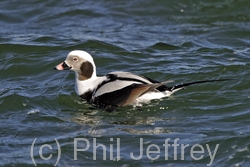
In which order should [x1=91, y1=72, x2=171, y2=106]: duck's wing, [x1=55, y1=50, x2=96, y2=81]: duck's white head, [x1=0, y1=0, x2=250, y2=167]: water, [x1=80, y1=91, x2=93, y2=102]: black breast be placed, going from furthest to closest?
[x1=55, y1=50, x2=96, y2=81]: duck's white head < [x1=80, y1=91, x2=93, y2=102]: black breast < [x1=91, y1=72, x2=171, y2=106]: duck's wing < [x1=0, y1=0, x2=250, y2=167]: water

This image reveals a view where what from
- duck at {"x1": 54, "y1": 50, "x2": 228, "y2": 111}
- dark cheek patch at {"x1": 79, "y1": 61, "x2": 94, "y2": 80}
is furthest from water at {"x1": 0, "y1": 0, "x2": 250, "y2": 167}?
dark cheek patch at {"x1": 79, "y1": 61, "x2": 94, "y2": 80}

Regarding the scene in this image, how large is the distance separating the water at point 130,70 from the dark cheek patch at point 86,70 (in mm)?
359

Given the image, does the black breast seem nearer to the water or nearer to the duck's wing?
the water

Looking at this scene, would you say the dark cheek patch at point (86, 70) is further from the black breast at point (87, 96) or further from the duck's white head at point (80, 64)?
the black breast at point (87, 96)

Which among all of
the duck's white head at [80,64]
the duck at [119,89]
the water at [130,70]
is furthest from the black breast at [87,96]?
the duck's white head at [80,64]

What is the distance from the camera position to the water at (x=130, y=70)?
6.62 metres

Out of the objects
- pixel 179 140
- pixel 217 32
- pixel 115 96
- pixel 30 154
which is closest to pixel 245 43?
pixel 217 32

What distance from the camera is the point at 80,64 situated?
8.41 metres

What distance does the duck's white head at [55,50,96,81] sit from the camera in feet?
27.4

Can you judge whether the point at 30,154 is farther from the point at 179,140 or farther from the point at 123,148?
the point at 179,140

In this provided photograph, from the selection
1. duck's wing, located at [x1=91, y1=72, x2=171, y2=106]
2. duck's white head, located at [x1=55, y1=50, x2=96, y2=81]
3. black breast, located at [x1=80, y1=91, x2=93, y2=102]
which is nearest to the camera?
duck's wing, located at [x1=91, y1=72, x2=171, y2=106]

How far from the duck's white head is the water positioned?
40 cm

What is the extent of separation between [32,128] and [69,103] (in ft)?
3.50

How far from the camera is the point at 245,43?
36.7 feet
